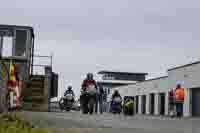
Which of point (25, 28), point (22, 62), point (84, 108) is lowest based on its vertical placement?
point (84, 108)

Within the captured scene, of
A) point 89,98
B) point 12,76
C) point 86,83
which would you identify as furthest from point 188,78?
point 12,76

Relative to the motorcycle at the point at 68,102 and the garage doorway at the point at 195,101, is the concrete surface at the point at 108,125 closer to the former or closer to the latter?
the motorcycle at the point at 68,102

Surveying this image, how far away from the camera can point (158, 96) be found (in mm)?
59094

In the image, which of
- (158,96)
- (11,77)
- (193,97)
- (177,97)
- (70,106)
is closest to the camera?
(11,77)

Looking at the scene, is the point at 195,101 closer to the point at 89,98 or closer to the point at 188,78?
the point at 188,78

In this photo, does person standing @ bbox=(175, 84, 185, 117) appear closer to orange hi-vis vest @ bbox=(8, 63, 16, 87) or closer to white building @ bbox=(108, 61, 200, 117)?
orange hi-vis vest @ bbox=(8, 63, 16, 87)

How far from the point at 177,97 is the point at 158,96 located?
34136 mm

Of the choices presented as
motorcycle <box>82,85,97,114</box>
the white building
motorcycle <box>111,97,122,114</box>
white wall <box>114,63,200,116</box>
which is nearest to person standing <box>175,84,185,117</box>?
motorcycle <box>82,85,97,114</box>

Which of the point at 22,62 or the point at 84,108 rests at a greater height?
the point at 22,62

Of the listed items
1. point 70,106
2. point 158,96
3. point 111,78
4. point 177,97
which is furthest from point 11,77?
point 111,78

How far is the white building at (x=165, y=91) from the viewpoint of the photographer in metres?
44.0

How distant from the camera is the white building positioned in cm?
4397

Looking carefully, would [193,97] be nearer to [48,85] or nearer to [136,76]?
[48,85]

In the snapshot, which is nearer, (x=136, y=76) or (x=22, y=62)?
(x=22, y=62)
